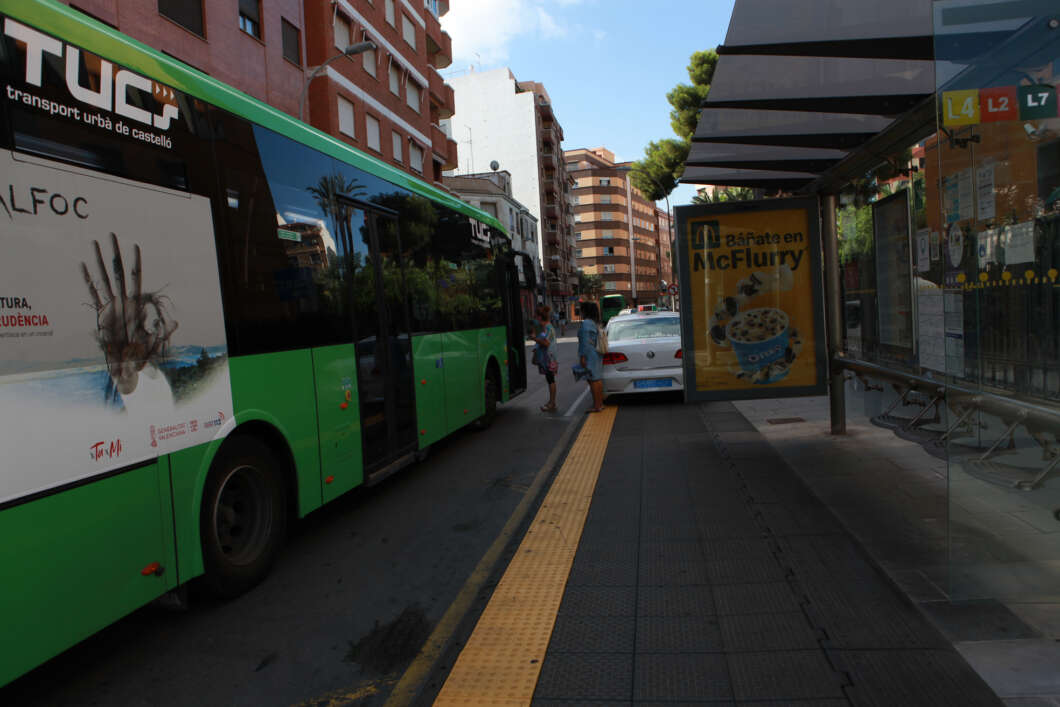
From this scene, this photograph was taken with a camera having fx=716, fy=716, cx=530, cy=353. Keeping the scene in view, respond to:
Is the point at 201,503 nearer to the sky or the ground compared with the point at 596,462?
nearer to the sky

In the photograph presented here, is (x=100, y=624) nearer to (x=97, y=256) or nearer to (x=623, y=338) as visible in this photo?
(x=97, y=256)

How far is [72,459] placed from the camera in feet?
9.81

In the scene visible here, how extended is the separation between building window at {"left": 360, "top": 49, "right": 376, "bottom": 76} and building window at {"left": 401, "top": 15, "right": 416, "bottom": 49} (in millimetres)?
4021

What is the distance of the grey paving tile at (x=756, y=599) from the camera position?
3.68 m

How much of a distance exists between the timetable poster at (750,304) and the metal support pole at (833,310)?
0.38 metres

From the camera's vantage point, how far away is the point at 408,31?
32344mm

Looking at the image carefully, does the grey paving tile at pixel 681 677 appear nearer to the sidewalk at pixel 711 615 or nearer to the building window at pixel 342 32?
the sidewalk at pixel 711 615

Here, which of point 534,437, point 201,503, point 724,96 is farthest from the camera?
point 534,437

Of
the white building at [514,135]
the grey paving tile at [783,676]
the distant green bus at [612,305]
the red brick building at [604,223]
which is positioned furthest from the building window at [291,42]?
the red brick building at [604,223]

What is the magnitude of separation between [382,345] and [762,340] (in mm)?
3883

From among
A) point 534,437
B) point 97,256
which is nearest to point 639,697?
point 97,256

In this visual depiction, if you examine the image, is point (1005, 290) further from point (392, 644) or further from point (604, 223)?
point (604, 223)

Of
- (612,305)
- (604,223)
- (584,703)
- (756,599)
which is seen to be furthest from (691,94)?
(604,223)

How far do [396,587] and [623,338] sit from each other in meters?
8.12
